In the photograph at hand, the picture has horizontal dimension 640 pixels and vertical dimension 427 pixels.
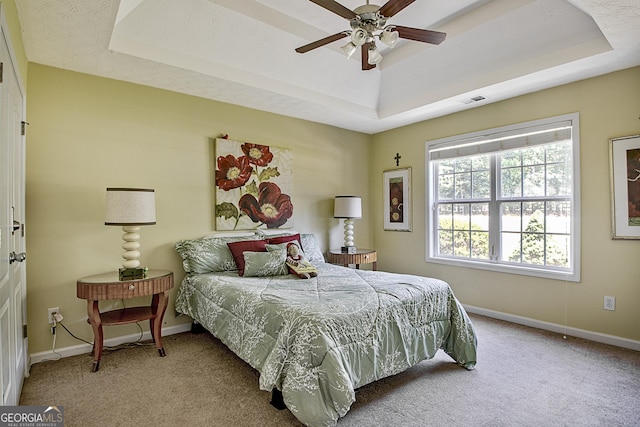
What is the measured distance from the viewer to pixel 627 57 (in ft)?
9.12

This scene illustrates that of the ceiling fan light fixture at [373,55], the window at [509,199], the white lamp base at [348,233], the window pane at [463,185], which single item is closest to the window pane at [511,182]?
the window at [509,199]

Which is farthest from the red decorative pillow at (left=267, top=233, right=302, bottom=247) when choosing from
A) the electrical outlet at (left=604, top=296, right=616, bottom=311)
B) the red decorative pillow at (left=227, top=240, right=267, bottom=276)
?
the electrical outlet at (left=604, top=296, right=616, bottom=311)

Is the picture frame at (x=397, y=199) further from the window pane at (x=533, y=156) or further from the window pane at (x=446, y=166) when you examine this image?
the window pane at (x=533, y=156)

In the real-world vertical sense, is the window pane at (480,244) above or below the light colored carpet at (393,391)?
above

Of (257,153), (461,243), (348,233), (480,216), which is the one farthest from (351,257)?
(257,153)

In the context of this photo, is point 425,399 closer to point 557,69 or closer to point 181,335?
point 181,335

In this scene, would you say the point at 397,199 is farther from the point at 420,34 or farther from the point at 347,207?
the point at 420,34

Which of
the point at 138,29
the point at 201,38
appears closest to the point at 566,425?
→ the point at 201,38

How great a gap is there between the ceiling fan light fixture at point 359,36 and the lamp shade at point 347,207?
244cm

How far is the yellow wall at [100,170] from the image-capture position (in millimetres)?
2811

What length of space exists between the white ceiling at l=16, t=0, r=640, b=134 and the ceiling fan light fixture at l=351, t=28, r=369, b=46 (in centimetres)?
97

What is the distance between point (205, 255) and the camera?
335 cm

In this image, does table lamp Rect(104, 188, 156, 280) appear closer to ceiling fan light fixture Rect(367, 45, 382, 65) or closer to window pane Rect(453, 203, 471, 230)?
ceiling fan light fixture Rect(367, 45, 382, 65)

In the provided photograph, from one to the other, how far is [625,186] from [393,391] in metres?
2.71
